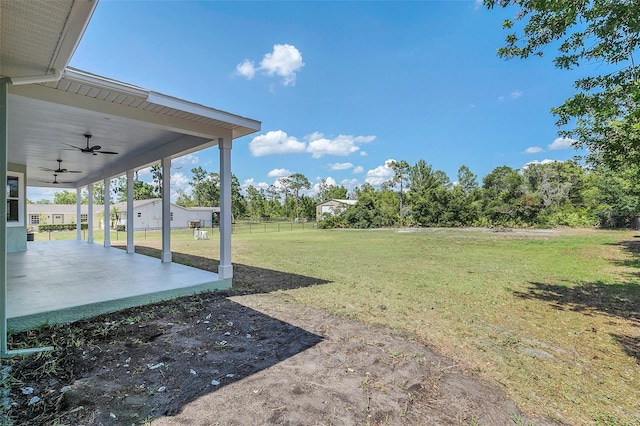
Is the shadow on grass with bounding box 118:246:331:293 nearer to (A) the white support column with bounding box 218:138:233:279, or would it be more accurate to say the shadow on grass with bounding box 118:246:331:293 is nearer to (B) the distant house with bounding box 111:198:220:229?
(A) the white support column with bounding box 218:138:233:279

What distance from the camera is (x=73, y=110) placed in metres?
4.03

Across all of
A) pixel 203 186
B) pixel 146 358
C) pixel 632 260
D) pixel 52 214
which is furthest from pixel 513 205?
pixel 52 214

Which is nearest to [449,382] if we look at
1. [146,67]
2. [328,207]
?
[146,67]

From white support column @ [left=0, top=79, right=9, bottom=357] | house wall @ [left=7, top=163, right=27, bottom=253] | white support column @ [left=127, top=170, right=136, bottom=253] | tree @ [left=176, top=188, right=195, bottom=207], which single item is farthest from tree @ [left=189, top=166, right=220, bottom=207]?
white support column @ [left=0, top=79, right=9, bottom=357]

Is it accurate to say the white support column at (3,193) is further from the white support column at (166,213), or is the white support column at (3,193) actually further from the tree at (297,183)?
the tree at (297,183)

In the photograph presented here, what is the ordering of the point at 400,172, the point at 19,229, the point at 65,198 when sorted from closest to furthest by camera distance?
1. the point at 19,229
2. the point at 400,172
3. the point at 65,198

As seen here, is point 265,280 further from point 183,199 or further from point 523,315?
point 183,199

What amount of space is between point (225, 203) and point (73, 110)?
2430mm

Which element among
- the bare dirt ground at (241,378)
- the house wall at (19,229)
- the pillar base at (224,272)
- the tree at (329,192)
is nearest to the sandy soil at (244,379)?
the bare dirt ground at (241,378)

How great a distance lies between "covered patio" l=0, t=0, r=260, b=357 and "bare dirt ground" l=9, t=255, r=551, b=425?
30.0 inches

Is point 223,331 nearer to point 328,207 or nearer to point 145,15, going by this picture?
point 145,15

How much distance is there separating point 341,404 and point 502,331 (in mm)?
2616

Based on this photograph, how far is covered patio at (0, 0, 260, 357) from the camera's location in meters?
2.26

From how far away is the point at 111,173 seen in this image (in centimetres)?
953
